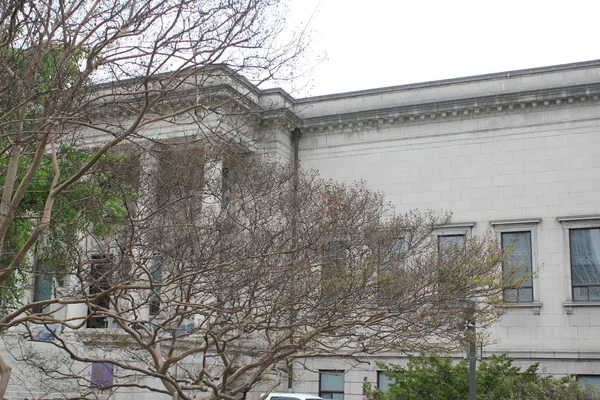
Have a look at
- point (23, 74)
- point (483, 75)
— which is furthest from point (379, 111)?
point (23, 74)

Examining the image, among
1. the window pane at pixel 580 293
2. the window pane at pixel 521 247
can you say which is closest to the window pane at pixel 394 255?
the window pane at pixel 521 247

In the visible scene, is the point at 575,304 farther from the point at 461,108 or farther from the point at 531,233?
the point at 461,108

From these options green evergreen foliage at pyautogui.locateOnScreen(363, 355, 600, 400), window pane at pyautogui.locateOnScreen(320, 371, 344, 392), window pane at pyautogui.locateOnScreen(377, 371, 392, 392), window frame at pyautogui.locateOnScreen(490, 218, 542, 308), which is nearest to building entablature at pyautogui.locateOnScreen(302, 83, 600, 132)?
window frame at pyautogui.locateOnScreen(490, 218, 542, 308)

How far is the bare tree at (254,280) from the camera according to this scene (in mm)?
14328

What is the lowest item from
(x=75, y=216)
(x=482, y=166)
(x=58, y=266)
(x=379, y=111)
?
(x=58, y=266)

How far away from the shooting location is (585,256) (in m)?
29.9

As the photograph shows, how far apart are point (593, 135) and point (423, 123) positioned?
6657 mm

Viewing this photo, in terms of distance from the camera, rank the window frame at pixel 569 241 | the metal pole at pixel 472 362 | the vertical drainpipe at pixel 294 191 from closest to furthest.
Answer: the metal pole at pixel 472 362
the vertical drainpipe at pixel 294 191
the window frame at pixel 569 241

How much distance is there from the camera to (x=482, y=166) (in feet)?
105

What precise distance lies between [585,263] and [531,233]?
88.2 inches

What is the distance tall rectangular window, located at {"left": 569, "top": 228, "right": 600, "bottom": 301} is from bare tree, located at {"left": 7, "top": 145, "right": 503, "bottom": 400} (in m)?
6.81

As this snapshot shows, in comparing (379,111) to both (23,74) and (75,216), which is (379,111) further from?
(23,74)

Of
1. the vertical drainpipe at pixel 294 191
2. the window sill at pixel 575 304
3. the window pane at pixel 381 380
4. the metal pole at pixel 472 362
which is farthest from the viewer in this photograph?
the window pane at pixel 381 380

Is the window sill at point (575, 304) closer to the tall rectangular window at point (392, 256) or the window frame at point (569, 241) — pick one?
the window frame at point (569, 241)
